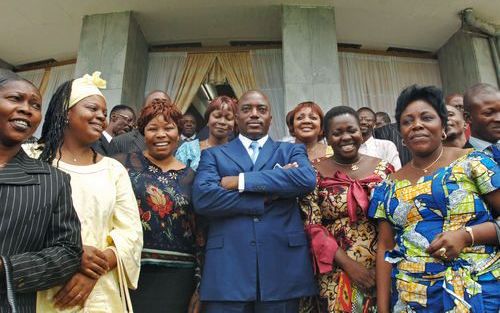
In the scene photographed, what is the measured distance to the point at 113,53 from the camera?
771 centimetres

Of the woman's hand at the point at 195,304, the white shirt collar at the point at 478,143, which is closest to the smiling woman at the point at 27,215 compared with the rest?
the woman's hand at the point at 195,304

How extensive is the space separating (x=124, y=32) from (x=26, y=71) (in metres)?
4.33

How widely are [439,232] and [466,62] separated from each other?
7946 millimetres

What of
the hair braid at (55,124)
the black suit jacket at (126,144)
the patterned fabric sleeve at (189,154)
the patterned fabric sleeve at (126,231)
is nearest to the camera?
the patterned fabric sleeve at (126,231)

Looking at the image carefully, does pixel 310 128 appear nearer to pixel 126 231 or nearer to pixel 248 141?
pixel 248 141

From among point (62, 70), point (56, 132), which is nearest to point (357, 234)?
point (56, 132)

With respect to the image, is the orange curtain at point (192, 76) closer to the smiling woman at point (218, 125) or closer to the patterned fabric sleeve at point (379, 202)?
the smiling woman at point (218, 125)

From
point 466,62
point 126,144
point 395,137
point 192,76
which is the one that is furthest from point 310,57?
point 126,144

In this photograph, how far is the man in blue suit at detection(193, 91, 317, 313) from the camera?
7.55 ft

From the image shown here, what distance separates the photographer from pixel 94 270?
74.7 inches

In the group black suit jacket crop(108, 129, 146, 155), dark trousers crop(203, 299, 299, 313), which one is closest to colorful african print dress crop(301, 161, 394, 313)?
dark trousers crop(203, 299, 299, 313)

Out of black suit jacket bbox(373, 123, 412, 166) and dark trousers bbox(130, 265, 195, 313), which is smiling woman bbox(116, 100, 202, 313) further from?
black suit jacket bbox(373, 123, 412, 166)

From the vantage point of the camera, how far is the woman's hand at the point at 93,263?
73.8 inches

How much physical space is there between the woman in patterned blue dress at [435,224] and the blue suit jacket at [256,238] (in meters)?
0.46
